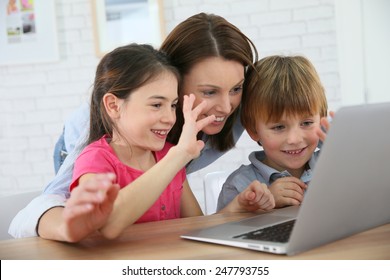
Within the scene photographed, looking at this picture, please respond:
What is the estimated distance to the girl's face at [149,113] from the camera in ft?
4.36

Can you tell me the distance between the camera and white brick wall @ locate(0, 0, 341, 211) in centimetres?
329

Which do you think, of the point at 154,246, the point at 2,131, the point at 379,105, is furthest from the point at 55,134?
the point at 379,105

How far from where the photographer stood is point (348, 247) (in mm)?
854

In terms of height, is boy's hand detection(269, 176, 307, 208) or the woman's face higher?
the woman's face

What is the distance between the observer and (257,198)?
1.22 metres

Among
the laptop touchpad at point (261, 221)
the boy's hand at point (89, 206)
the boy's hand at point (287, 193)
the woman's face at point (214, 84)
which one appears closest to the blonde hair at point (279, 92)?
the woman's face at point (214, 84)

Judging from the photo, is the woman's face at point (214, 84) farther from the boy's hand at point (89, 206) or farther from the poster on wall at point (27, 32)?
the poster on wall at point (27, 32)

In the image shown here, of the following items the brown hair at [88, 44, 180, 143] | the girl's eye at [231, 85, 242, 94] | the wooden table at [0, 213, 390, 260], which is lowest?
the wooden table at [0, 213, 390, 260]

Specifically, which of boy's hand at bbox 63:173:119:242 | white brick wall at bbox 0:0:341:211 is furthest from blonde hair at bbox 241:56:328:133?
white brick wall at bbox 0:0:341:211

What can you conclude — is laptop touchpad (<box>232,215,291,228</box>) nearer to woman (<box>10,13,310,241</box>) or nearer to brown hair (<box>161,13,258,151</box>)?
→ woman (<box>10,13,310,241</box>)

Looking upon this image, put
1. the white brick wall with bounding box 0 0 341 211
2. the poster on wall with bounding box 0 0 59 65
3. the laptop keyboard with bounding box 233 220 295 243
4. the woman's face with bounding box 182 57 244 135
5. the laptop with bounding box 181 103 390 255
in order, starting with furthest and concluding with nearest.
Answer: the poster on wall with bounding box 0 0 59 65, the white brick wall with bounding box 0 0 341 211, the woman's face with bounding box 182 57 244 135, the laptop keyboard with bounding box 233 220 295 243, the laptop with bounding box 181 103 390 255

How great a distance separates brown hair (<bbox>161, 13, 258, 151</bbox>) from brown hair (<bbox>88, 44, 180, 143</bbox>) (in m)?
0.06

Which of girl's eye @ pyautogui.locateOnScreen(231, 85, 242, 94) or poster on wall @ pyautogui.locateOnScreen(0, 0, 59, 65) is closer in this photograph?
girl's eye @ pyautogui.locateOnScreen(231, 85, 242, 94)

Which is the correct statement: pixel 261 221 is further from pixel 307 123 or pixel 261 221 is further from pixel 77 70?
pixel 77 70
